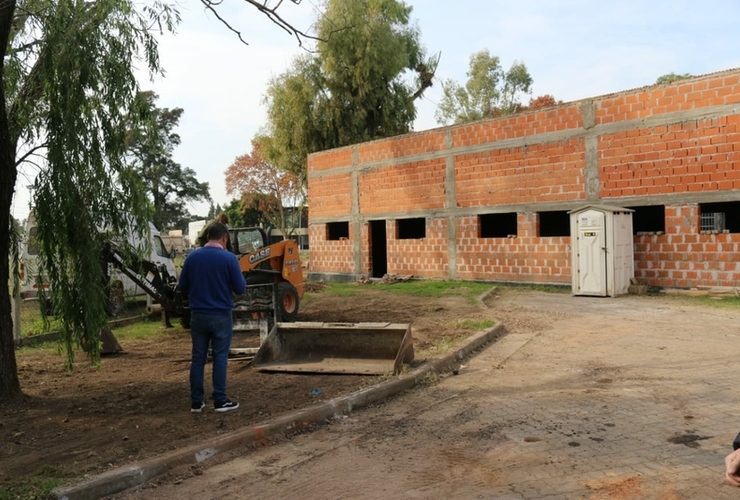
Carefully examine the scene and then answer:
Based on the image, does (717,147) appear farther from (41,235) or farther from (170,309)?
(41,235)

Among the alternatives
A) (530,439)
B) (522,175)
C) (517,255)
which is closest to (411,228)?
(517,255)

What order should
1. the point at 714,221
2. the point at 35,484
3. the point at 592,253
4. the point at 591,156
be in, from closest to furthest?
1. the point at 35,484
2. the point at 592,253
3. the point at 591,156
4. the point at 714,221

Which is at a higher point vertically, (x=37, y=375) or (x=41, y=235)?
(x=41, y=235)

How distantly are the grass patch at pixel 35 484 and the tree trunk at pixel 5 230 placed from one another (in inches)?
92.5

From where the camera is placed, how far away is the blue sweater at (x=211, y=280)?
6.32 metres

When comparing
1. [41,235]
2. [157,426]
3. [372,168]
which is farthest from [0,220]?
[372,168]

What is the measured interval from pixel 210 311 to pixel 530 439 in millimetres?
3268

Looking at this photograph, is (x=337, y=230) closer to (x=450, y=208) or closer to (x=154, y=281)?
(x=450, y=208)

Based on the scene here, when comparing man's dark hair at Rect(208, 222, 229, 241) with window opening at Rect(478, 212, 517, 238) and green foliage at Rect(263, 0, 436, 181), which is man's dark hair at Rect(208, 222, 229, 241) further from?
green foliage at Rect(263, 0, 436, 181)

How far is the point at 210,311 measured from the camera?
249 inches

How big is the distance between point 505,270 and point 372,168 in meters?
6.91

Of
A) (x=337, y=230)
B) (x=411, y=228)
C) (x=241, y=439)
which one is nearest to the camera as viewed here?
(x=241, y=439)

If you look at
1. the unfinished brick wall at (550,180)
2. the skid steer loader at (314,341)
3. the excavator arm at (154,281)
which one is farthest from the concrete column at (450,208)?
the skid steer loader at (314,341)

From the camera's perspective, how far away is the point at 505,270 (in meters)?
19.5
